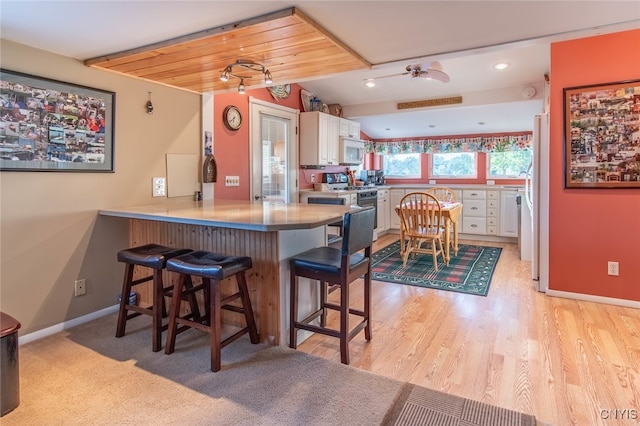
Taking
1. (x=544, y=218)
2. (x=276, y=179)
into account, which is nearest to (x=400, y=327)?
(x=544, y=218)

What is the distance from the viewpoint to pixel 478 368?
2158 mm

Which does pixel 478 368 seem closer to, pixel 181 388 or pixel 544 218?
pixel 181 388

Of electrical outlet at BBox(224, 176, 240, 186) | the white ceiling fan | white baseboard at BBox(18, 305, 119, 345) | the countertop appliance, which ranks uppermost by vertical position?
the white ceiling fan

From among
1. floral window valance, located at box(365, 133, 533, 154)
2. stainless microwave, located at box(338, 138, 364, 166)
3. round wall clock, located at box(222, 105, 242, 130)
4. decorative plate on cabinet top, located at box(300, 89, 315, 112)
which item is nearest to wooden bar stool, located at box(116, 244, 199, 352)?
round wall clock, located at box(222, 105, 242, 130)

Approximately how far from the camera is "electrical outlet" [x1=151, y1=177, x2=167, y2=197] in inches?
124

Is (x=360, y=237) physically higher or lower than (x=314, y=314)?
higher

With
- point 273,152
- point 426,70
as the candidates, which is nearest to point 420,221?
point 426,70

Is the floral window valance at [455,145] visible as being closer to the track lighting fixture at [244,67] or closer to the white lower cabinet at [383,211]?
the white lower cabinet at [383,211]

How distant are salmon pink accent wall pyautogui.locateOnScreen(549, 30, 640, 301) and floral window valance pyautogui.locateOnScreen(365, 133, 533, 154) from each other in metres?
3.25

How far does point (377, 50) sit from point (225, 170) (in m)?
2.17

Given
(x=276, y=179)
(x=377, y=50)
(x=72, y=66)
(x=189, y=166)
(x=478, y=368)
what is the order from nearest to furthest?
(x=478, y=368)
(x=377, y=50)
(x=72, y=66)
(x=189, y=166)
(x=276, y=179)

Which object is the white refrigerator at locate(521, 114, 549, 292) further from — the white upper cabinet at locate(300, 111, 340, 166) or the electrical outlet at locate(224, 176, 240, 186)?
the electrical outlet at locate(224, 176, 240, 186)

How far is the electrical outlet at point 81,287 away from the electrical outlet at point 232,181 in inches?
64.8

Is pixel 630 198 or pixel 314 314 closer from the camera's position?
pixel 314 314
